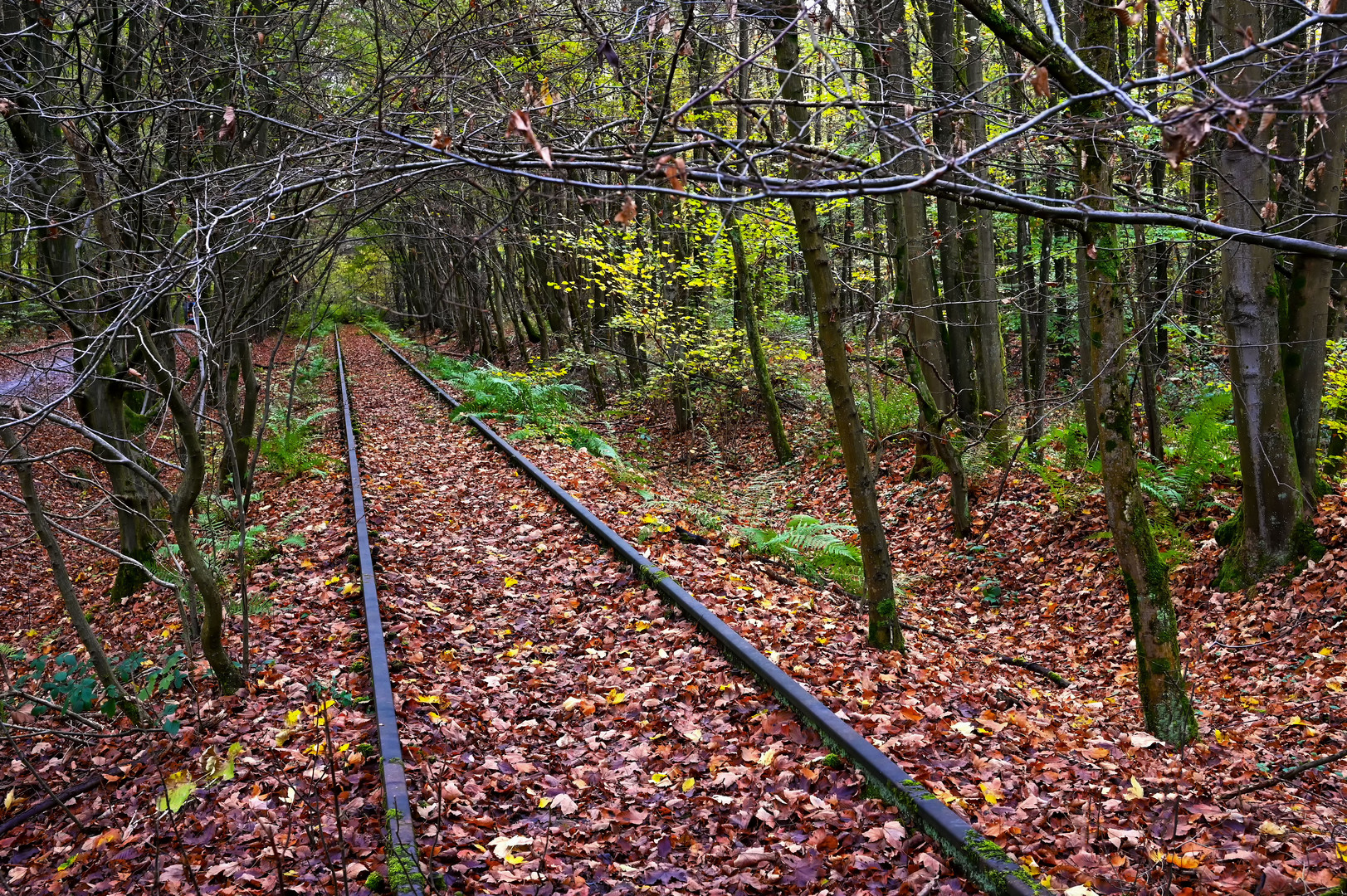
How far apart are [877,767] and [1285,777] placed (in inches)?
96.9

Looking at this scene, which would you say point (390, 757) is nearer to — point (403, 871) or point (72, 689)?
point (403, 871)

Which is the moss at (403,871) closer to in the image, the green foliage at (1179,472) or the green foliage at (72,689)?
the green foliage at (72,689)

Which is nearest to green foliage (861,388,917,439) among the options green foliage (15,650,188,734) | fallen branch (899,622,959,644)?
fallen branch (899,622,959,644)

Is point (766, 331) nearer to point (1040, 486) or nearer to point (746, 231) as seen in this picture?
point (746, 231)

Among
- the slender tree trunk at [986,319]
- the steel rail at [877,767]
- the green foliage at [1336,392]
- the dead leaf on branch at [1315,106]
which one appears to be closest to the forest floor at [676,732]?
the steel rail at [877,767]

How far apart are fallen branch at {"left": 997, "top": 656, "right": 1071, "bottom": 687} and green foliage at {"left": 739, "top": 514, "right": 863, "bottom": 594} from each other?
5.15 ft

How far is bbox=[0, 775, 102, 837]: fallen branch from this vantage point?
4672 mm

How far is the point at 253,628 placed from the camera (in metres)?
6.86

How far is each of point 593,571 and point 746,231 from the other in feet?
30.4

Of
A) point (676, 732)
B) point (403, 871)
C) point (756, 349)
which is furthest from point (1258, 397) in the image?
point (756, 349)

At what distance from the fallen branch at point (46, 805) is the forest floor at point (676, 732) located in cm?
9

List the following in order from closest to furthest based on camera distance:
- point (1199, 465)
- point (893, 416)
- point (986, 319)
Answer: point (1199, 465), point (986, 319), point (893, 416)

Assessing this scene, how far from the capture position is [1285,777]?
462 centimetres

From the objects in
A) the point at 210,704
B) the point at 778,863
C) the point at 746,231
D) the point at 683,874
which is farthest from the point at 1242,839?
the point at 746,231
